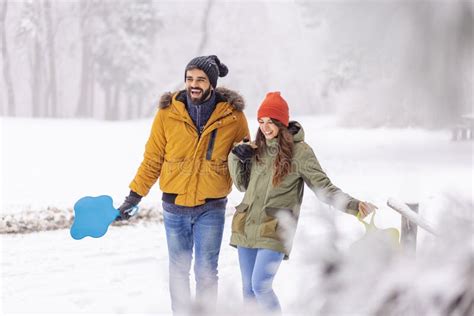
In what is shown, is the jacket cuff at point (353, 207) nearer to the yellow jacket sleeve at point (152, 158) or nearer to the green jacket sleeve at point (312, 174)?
the green jacket sleeve at point (312, 174)

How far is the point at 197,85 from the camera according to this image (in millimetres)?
3959

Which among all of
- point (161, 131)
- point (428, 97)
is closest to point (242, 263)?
point (161, 131)

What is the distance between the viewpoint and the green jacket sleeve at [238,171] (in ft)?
12.5

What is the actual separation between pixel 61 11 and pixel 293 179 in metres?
37.0

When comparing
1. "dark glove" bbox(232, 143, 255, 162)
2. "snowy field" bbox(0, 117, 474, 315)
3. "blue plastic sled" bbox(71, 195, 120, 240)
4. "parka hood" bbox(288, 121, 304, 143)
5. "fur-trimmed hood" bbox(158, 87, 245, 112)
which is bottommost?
"snowy field" bbox(0, 117, 474, 315)

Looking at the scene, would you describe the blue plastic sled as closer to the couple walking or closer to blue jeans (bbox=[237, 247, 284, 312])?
the couple walking

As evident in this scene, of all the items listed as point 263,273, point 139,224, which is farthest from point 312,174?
point 139,224

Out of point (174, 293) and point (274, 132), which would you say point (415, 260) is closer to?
point (274, 132)

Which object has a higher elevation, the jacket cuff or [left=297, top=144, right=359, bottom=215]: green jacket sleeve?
[left=297, top=144, right=359, bottom=215]: green jacket sleeve

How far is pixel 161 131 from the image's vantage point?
4.06m

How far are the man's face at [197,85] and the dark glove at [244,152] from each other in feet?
1.42

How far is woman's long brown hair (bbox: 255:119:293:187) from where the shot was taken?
3.69 m

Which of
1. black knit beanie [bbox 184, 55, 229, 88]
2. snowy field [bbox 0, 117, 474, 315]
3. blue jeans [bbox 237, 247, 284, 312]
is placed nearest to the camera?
snowy field [bbox 0, 117, 474, 315]

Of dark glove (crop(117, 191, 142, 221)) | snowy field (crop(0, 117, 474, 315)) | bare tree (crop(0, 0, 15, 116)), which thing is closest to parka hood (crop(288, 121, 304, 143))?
snowy field (crop(0, 117, 474, 315))
